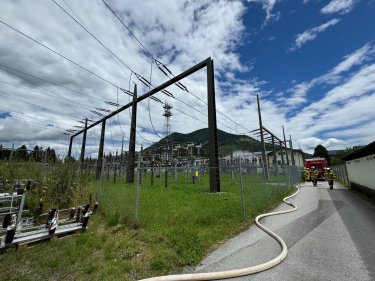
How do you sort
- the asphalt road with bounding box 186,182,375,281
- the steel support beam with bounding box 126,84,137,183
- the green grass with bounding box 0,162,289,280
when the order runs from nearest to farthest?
the asphalt road with bounding box 186,182,375,281 → the green grass with bounding box 0,162,289,280 → the steel support beam with bounding box 126,84,137,183

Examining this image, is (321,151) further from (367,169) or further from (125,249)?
(125,249)

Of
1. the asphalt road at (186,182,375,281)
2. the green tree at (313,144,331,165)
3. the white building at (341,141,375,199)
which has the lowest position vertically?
the asphalt road at (186,182,375,281)

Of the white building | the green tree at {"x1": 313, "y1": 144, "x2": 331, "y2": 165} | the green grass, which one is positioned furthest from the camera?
the green tree at {"x1": 313, "y1": 144, "x2": 331, "y2": 165}

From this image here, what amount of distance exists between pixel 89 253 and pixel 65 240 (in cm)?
105

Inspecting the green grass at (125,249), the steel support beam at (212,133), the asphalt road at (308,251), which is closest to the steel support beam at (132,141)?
the steel support beam at (212,133)

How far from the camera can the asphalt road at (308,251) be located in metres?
2.82

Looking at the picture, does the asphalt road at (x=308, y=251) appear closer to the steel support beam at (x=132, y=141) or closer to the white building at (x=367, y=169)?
the white building at (x=367, y=169)

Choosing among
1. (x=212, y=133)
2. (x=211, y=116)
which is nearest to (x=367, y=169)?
(x=212, y=133)

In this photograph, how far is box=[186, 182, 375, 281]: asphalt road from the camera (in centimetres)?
282

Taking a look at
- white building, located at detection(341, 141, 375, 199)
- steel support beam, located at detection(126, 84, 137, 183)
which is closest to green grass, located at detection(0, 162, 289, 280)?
white building, located at detection(341, 141, 375, 199)

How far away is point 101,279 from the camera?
269 centimetres

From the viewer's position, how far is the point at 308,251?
356cm

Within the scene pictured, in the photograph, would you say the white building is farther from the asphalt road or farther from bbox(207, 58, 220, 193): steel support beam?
bbox(207, 58, 220, 193): steel support beam

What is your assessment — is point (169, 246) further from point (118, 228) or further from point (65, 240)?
point (65, 240)
